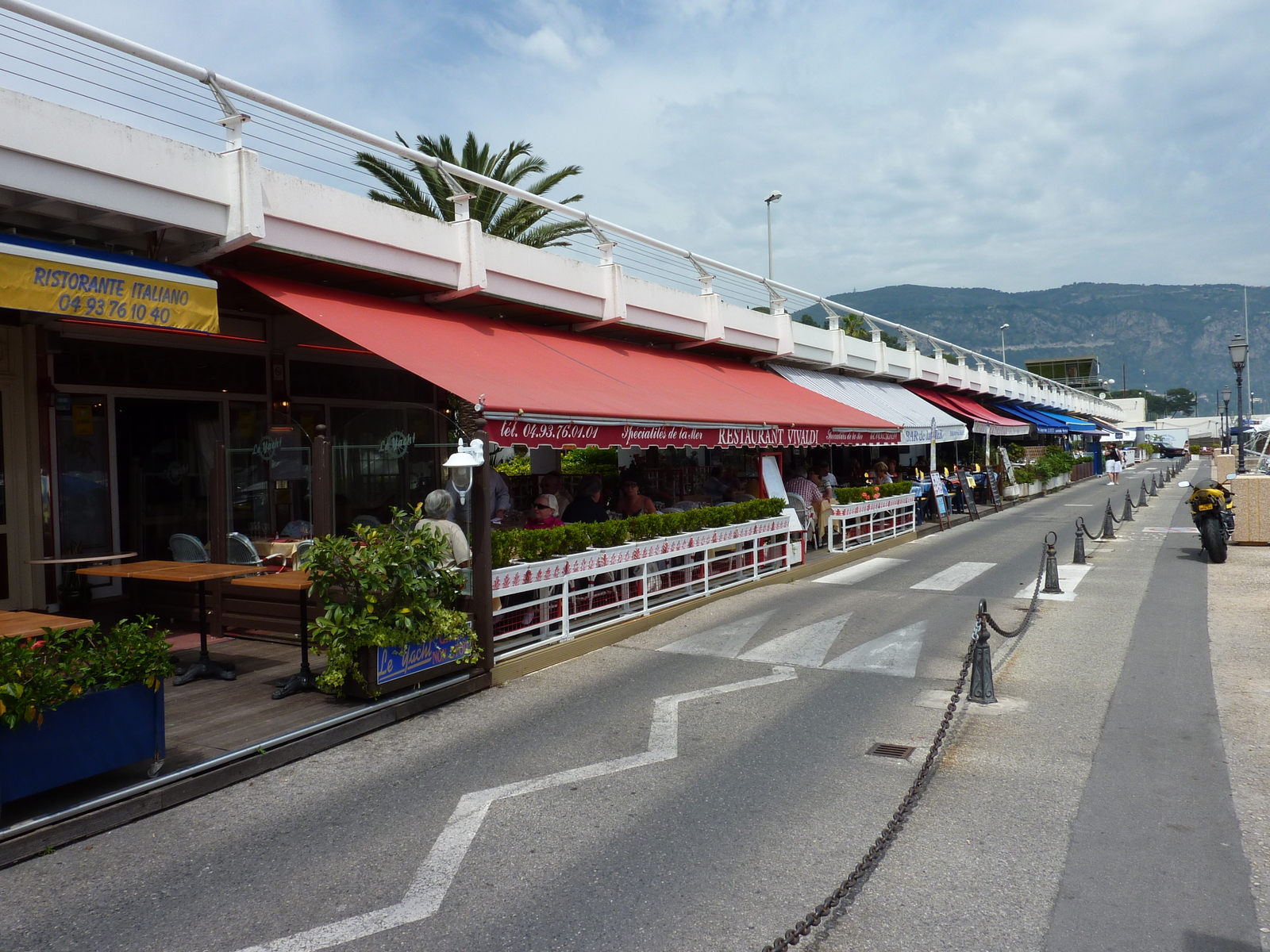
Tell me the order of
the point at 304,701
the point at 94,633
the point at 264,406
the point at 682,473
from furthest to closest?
1. the point at 682,473
2. the point at 264,406
3. the point at 304,701
4. the point at 94,633

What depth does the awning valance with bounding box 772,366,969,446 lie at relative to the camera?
2022 centimetres

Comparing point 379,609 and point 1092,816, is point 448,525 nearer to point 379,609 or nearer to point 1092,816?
point 379,609

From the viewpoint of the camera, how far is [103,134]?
7398 millimetres

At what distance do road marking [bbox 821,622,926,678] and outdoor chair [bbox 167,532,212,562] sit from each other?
6.13 metres

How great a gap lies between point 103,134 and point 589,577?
6.09 meters

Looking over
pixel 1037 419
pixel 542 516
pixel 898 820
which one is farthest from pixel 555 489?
pixel 1037 419

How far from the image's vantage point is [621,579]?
33.9 ft

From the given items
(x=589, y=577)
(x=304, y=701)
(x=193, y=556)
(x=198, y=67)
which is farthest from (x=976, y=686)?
(x=198, y=67)

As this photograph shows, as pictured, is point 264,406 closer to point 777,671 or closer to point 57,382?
point 57,382

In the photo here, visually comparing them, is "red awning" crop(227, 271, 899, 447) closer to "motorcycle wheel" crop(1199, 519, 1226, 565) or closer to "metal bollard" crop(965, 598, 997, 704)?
"metal bollard" crop(965, 598, 997, 704)

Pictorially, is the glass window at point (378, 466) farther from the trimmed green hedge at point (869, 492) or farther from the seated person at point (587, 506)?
the trimmed green hedge at point (869, 492)

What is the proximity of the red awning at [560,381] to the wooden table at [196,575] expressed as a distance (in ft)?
8.28

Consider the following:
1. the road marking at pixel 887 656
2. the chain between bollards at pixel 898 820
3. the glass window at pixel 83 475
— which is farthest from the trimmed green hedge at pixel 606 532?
the glass window at pixel 83 475

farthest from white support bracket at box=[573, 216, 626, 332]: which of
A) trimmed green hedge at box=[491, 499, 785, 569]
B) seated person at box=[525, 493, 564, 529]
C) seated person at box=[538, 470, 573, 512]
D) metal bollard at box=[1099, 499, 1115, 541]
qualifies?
metal bollard at box=[1099, 499, 1115, 541]
